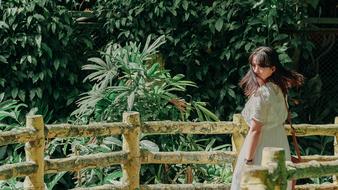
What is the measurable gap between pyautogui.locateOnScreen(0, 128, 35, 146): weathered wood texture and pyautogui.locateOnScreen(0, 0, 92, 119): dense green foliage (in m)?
2.83

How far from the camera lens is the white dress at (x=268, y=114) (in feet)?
17.1

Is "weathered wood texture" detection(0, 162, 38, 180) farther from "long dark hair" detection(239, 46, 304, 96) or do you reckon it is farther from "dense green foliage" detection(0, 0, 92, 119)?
"dense green foliage" detection(0, 0, 92, 119)

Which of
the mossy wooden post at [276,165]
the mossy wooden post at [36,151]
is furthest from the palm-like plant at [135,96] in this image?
the mossy wooden post at [276,165]

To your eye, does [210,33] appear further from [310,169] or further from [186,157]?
[310,169]

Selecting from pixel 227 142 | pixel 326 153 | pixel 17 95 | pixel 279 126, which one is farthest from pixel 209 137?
Result: pixel 279 126

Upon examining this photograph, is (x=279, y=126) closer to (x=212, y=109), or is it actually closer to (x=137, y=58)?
(x=137, y=58)

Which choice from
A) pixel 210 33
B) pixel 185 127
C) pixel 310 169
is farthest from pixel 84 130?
pixel 210 33

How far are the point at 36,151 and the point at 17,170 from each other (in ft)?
0.72

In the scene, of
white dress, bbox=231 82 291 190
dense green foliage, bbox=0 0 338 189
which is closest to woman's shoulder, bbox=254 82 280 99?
white dress, bbox=231 82 291 190

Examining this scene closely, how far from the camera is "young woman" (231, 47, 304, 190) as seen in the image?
520cm

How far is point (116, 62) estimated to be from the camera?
7.95 meters

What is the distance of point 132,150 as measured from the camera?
621 cm

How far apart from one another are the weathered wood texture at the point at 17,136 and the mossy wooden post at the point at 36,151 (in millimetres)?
52

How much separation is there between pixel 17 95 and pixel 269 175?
18.1ft
